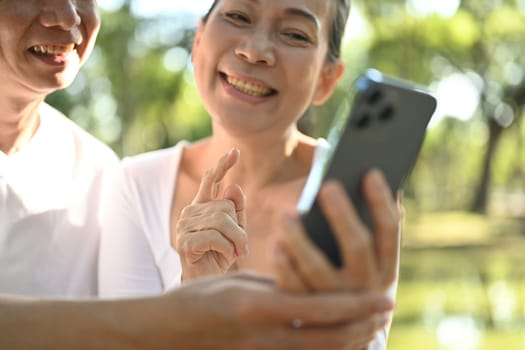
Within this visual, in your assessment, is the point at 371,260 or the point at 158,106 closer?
the point at 371,260

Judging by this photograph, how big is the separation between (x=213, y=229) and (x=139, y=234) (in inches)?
21.0

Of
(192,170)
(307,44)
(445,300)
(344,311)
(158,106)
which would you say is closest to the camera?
(344,311)

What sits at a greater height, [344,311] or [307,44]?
[307,44]

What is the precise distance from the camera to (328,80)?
208 cm

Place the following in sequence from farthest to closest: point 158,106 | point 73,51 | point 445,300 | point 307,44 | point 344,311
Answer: point 158,106
point 445,300
point 307,44
point 73,51
point 344,311

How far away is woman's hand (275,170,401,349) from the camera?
90 centimetres

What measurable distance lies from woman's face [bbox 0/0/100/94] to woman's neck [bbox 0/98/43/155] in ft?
0.20

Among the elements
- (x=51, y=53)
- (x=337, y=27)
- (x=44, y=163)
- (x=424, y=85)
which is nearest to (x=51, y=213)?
(x=44, y=163)

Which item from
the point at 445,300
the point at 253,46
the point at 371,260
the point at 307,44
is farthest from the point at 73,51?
the point at 445,300

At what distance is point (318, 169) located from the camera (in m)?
0.98

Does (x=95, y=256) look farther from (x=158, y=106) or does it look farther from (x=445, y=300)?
(x=158, y=106)

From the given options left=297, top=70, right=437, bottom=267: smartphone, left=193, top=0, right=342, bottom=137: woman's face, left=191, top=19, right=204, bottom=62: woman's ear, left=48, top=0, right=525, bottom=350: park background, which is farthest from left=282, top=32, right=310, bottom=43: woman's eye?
left=48, top=0, right=525, bottom=350: park background

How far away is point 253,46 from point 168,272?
1.80ft

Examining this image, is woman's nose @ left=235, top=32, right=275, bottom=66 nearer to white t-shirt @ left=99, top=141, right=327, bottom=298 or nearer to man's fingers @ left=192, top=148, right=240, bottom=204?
white t-shirt @ left=99, top=141, right=327, bottom=298
